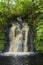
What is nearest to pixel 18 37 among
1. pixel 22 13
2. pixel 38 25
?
pixel 38 25

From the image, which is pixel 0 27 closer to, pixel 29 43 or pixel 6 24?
pixel 6 24

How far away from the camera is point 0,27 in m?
20.6

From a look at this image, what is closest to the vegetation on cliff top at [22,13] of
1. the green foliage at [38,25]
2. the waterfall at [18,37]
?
the green foliage at [38,25]

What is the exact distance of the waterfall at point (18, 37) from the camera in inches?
787

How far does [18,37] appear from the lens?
20203mm

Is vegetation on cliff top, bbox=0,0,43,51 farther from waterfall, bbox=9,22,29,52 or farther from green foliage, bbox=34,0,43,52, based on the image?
waterfall, bbox=9,22,29,52

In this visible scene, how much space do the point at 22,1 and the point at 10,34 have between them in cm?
256

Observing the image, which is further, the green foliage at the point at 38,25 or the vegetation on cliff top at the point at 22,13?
the vegetation on cliff top at the point at 22,13

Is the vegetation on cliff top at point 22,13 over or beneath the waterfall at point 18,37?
over

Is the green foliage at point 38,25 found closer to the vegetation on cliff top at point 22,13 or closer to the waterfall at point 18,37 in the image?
the vegetation on cliff top at point 22,13

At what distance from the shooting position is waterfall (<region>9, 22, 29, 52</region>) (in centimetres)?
2000

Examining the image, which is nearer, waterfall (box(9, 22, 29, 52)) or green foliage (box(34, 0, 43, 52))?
green foliage (box(34, 0, 43, 52))

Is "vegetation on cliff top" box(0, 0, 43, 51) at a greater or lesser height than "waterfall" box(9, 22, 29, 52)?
greater

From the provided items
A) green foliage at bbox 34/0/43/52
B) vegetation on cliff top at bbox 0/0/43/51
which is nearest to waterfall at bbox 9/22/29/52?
vegetation on cliff top at bbox 0/0/43/51
